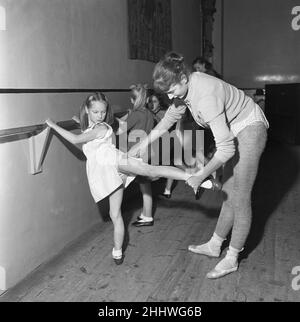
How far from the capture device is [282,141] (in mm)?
7863

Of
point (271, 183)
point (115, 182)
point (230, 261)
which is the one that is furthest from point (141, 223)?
point (271, 183)

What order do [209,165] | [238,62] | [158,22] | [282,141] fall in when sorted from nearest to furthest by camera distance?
[209,165] < [158,22] < [282,141] < [238,62]

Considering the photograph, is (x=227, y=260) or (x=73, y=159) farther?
(x=73, y=159)

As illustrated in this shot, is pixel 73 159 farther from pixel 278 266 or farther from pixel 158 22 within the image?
pixel 158 22

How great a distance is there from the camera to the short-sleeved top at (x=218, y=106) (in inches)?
79.6

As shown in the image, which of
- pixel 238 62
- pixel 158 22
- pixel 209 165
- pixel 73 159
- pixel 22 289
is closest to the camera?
pixel 209 165

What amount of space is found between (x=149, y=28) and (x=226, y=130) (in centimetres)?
271

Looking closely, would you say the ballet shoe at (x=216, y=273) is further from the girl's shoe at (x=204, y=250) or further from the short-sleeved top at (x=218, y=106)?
the short-sleeved top at (x=218, y=106)

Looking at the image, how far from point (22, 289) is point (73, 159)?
1003 mm

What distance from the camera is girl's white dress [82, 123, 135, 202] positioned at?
2471 mm

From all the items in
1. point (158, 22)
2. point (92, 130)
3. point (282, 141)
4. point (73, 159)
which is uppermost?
point (158, 22)

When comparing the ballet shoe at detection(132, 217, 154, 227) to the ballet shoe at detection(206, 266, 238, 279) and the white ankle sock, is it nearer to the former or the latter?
the white ankle sock

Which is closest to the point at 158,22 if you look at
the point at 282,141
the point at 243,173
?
the point at 243,173

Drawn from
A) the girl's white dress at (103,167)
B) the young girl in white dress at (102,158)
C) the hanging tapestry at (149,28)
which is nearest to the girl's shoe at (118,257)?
the young girl in white dress at (102,158)
